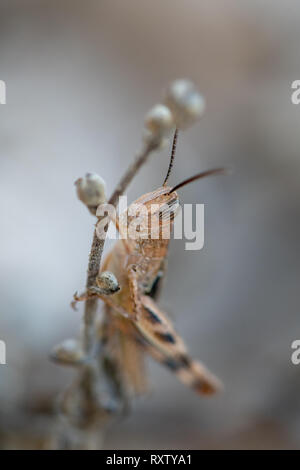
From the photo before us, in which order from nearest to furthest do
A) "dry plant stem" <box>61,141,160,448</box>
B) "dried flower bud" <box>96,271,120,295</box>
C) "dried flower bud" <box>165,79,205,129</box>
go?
"dried flower bud" <box>165,79,205,129</box> → "dried flower bud" <box>96,271,120,295</box> → "dry plant stem" <box>61,141,160,448</box>

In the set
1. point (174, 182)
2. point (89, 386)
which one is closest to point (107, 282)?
point (89, 386)

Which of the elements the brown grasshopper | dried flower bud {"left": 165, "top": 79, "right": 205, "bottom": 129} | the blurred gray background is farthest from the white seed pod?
the blurred gray background

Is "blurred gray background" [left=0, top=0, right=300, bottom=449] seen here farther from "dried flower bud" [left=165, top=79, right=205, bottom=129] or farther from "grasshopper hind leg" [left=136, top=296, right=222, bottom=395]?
"dried flower bud" [left=165, top=79, right=205, bottom=129]

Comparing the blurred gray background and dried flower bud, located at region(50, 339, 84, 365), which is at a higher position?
the blurred gray background

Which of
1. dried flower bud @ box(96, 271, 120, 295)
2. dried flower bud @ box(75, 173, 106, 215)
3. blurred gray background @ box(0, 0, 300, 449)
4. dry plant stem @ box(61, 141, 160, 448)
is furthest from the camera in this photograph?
blurred gray background @ box(0, 0, 300, 449)

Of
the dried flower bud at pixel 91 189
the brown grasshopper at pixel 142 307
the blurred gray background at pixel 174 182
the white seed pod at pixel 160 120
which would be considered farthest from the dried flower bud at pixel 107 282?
the blurred gray background at pixel 174 182

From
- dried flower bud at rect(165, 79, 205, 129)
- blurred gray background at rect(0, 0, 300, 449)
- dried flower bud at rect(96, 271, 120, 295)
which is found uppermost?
blurred gray background at rect(0, 0, 300, 449)

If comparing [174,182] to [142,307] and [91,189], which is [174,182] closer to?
[142,307]
